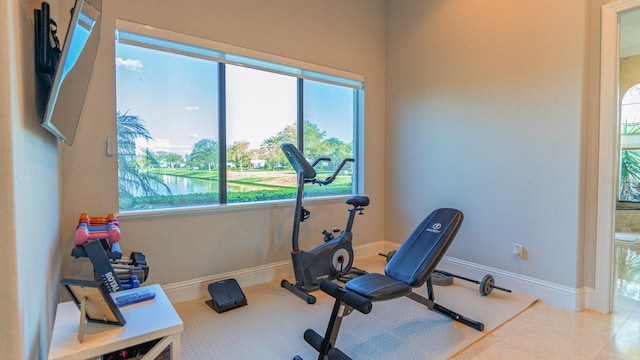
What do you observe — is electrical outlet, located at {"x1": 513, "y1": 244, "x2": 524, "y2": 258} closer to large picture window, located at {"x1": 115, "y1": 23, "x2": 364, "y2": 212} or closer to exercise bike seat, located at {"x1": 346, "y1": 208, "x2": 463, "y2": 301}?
exercise bike seat, located at {"x1": 346, "y1": 208, "x2": 463, "y2": 301}

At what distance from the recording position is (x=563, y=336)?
2.28 metres

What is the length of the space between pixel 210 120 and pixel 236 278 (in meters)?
1.52

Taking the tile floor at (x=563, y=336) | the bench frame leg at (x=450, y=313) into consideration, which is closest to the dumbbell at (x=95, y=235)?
the bench frame leg at (x=450, y=313)

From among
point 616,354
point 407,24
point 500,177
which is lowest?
point 616,354

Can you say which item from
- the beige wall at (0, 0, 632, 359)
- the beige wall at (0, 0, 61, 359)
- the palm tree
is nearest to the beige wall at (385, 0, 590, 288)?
the beige wall at (0, 0, 632, 359)

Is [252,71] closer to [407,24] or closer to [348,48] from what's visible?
[348,48]

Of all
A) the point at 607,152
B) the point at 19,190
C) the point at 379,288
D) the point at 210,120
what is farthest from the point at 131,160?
the point at 607,152

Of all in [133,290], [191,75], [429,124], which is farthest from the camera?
[429,124]

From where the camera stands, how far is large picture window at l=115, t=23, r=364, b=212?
2.63 meters

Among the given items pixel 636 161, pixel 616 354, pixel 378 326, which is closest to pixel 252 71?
pixel 378 326

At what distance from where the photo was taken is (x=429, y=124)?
372 cm

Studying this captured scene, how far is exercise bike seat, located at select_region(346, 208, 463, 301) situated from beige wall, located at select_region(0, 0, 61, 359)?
1.52 m

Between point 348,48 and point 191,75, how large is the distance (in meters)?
1.89

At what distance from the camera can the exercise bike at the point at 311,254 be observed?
297cm
